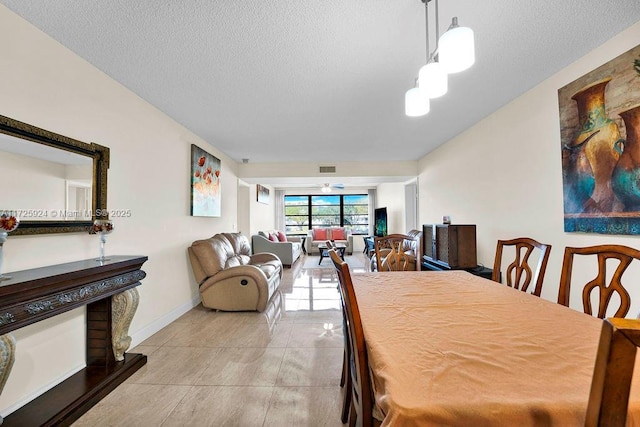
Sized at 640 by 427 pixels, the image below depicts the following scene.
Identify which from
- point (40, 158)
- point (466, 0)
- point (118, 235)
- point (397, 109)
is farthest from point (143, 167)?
point (466, 0)

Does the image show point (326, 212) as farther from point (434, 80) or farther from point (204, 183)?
point (434, 80)

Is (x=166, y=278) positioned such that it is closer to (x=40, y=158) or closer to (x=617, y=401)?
(x=40, y=158)

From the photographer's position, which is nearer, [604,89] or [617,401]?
[617,401]

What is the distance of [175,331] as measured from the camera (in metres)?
2.93

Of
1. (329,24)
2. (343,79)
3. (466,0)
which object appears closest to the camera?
(466,0)

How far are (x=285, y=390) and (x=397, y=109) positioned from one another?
2766mm

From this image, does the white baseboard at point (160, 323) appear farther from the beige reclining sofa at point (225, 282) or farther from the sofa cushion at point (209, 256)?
the sofa cushion at point (209, 256)

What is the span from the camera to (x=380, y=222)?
321 inches

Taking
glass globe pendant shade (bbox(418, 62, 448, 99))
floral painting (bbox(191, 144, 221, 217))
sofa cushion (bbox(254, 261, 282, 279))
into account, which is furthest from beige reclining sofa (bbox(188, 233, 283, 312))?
glass globe pendant shade (bbox(418, 62, 448, 99))

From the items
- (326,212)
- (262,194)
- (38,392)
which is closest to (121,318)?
(38,392)

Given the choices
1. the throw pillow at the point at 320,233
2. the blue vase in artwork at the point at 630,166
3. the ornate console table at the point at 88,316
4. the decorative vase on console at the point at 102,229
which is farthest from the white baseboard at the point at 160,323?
the throw pillow at the point at 320,233

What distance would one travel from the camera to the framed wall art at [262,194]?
7.46m

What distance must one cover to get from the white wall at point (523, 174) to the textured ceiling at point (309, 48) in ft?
0.45

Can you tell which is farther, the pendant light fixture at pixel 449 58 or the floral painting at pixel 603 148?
the floral painting at pixel 603 148
